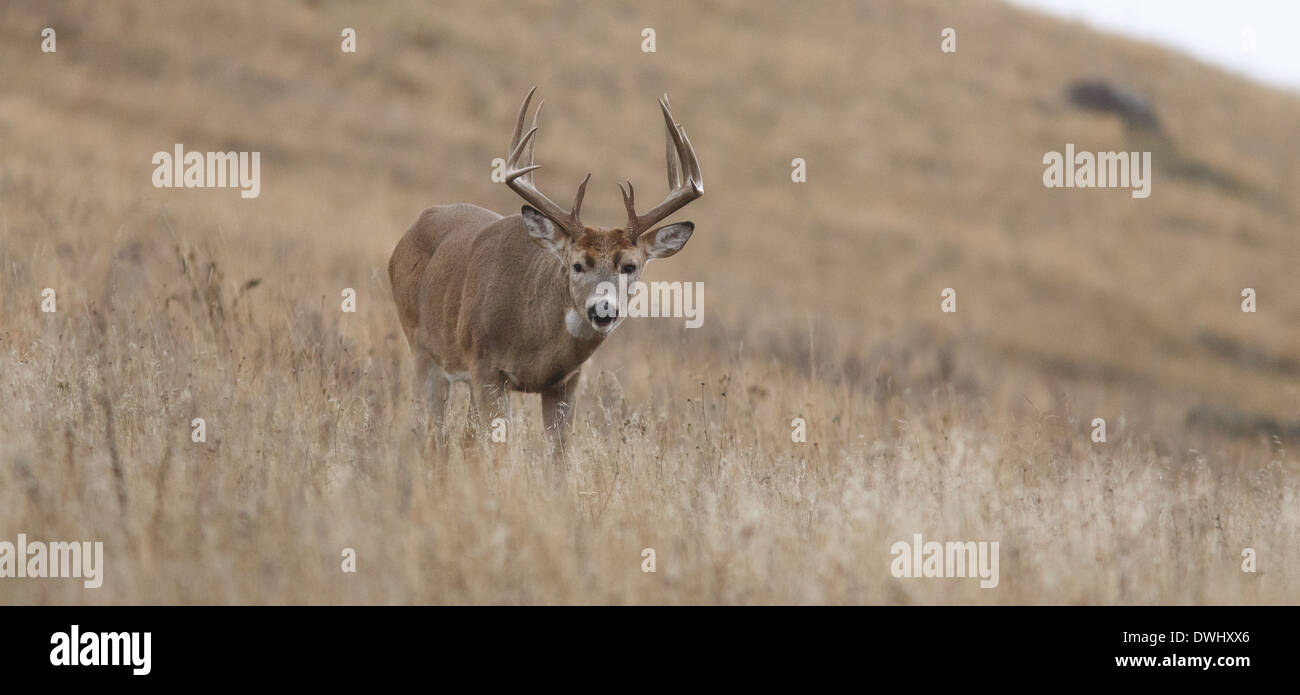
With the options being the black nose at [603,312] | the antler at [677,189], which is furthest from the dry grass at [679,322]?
the antler at [677,189]

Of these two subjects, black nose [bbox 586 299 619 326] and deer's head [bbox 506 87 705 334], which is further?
deer's head [bbox 506 87 705 334]

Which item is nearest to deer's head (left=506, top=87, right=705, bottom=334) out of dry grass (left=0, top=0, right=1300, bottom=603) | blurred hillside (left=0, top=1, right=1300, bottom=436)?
dry grass (left=0, top=0, right=1300, bottom=603)

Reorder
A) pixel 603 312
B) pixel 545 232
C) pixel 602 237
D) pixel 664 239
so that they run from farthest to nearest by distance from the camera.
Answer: pixel 664 239
pixel 545 232
pixel 602 237
pixel 603 312

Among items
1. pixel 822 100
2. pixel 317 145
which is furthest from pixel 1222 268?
pixel 317 145

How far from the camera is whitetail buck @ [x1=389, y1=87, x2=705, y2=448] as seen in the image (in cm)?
714

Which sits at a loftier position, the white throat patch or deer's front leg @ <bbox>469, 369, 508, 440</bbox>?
the white throat patch

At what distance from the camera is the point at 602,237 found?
7227mm

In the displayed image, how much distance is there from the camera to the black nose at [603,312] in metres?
6.74

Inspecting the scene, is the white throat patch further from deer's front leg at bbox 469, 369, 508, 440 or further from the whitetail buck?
deer's front leg at bbox 469, 369, 508, 440

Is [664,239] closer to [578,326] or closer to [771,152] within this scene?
[578,326]

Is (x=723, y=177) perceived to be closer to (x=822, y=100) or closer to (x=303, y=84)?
(x=822, y=100)

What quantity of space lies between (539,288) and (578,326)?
0.42 m

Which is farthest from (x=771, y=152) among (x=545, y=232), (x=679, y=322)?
(x=545, y=232)
